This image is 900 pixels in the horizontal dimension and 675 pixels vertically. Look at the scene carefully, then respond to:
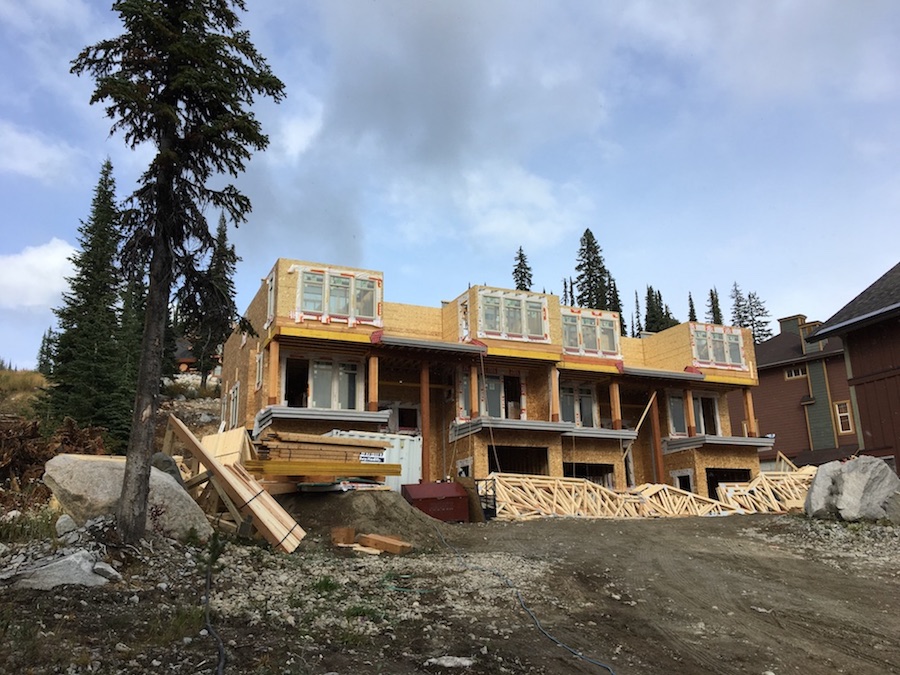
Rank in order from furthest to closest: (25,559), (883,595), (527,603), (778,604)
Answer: (883,595), (778,604), (527,603), (25,559)

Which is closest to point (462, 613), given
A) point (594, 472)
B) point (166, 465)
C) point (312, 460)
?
point (166, 465)

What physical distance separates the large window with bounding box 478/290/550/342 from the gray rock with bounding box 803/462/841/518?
1314 centimetres

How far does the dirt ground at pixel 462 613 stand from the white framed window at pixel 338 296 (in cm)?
1318

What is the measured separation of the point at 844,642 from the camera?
809 cm

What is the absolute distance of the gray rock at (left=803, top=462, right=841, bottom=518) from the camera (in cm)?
1878

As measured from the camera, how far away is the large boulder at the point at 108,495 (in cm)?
967

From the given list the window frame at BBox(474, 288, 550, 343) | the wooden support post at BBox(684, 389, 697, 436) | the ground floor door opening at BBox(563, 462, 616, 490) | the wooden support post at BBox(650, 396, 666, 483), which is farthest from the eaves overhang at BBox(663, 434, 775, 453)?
the window frame at BBox(474, 288, 550, 343)

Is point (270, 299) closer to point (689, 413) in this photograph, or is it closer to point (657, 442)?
point (657, 442)

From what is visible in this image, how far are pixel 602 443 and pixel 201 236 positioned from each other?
2464cm

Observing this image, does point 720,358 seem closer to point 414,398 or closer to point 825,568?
point 414,398

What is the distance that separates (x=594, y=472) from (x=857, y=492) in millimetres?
16511

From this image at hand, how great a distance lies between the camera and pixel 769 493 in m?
26.9

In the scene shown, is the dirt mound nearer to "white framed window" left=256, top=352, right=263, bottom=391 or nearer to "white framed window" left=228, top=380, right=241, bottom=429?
"white framed window" left=256, top=352, right=263, bottom=391

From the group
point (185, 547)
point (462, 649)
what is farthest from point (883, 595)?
point (185, 547)
